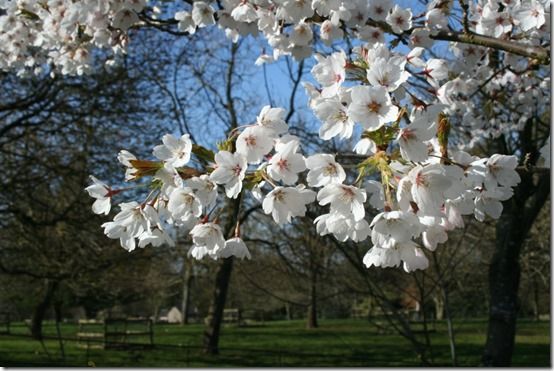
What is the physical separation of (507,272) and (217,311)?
31.2ft

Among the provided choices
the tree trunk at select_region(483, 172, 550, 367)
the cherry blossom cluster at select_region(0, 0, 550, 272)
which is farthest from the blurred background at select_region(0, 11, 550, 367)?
the cherry blossom cluster at select_region(0, 0, 550, 272)

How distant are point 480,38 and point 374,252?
4.41 ft

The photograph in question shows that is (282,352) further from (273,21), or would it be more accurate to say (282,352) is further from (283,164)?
(283,164)

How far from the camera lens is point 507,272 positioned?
622 centimetres

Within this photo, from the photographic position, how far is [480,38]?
94.7 inches

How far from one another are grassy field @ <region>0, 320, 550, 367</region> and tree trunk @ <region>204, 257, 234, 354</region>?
328mm

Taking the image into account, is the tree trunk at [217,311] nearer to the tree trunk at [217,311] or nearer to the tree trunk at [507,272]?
the tree trunk at [217,311]

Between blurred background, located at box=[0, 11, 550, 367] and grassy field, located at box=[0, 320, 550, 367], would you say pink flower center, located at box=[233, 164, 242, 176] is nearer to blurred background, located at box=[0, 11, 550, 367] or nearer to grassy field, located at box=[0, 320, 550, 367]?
blurred background, located at box=[0, 11, 550, 367]

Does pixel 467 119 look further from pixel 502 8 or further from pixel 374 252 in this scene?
pixel 374 252

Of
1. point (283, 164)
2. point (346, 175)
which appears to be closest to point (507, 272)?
point (346, 175)

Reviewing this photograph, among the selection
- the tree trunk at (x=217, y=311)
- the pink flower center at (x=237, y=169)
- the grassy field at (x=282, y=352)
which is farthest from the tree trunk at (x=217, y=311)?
the pink flower center at (x=237, y=169)

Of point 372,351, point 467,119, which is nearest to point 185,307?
point 372,351

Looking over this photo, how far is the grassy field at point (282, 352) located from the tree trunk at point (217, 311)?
1.08ft

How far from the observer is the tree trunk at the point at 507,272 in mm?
6023
